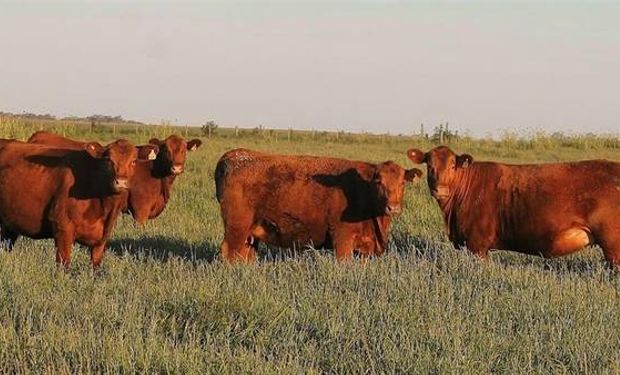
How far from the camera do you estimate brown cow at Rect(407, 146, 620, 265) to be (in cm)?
947

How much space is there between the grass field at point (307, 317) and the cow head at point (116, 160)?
2.89 ft

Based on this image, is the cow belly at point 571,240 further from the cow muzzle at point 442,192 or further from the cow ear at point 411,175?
the cow ear at point 411,175

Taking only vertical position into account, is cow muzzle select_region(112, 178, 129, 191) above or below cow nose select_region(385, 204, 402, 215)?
above

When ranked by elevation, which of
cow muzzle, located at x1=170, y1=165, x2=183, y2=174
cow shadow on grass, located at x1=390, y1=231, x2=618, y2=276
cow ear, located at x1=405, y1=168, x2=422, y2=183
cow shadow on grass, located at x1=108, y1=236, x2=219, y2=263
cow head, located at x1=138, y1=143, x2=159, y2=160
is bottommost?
cow shadow on grass, located at x1=108, y1=236, x2=219, y2=263

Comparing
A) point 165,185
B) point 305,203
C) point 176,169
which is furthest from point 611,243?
point 165,185

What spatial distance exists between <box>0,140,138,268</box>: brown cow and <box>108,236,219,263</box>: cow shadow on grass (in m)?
1.34

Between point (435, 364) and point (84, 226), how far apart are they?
5471mm

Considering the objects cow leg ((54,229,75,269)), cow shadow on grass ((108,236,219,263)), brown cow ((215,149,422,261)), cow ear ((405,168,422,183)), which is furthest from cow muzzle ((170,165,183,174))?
cow ear ((405,168,422,183))

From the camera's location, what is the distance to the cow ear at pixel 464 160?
10.2 metres

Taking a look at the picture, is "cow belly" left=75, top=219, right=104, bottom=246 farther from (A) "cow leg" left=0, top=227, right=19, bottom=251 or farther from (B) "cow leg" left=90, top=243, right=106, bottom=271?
(A) "cow leg" left=0, top=227, right=19, bottom=251

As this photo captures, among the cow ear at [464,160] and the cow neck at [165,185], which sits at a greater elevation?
the cow ear at [464,160]

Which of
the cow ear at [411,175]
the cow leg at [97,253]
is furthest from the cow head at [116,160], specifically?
the cow ear at [411,175]

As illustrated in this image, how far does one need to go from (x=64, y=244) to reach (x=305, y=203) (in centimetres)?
279

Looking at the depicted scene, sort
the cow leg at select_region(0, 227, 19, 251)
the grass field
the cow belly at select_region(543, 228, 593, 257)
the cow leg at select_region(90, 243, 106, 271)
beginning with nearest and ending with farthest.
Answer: the grass field < the cow leg at select_region(90, 243, 106, 271) < the cow belly at select_region(543, 228, 593, 257) < the cow leg at select_region(0, 227, 19, 251)
